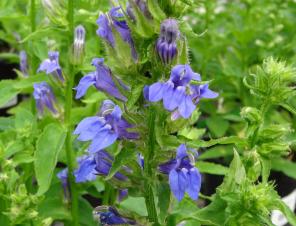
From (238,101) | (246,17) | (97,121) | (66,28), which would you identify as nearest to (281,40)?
(246,17)

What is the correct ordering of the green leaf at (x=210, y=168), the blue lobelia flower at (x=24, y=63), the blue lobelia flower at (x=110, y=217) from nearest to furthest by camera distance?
the blue lobelia flower at (x=110, y=217), the green leaf at (x=210, y=168), the blue lobelia flower at (x=24, y=63)

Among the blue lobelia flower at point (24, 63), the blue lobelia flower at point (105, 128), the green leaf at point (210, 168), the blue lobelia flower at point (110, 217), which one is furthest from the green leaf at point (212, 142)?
the blue lobelia flower at point (24, 63)

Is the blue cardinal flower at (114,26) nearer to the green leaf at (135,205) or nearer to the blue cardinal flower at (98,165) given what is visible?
the blue cardinal flower at (98,165)

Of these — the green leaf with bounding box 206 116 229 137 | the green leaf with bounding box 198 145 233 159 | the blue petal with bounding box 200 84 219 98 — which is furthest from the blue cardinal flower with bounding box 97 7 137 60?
the green leaf with bounding box 206 116 229 137

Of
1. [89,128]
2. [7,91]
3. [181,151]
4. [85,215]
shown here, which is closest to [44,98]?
[7,91]

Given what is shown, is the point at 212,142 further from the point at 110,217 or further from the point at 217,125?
the point at 217,125

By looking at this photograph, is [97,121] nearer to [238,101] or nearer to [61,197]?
[61,197]

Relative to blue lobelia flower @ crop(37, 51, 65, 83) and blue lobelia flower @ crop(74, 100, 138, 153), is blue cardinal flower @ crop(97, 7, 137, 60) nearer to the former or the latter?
blue lobelia flower @ crop(74, 100, 138, 153)
